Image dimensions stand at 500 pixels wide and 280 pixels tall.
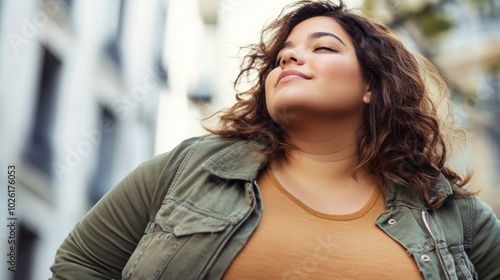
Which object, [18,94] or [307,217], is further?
[18,94]

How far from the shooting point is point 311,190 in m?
2.95

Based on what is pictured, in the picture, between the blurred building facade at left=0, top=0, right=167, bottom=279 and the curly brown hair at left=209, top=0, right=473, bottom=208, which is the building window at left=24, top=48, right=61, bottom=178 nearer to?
the blurred building facade at left=0, top=0, right=167, bottom=279

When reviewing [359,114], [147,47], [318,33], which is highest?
[318,33]

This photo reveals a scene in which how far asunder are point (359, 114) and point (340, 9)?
0.51m

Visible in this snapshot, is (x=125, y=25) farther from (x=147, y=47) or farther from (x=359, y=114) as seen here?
(x=359, y=114)

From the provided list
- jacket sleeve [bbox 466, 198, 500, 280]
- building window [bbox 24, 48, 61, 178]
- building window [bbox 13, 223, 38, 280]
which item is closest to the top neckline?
jacket sleeve [bbox 466, 198, 500, 280]

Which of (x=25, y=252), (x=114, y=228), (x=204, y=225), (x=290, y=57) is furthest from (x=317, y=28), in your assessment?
(x=25, y=252)

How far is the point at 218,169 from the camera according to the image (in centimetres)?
286

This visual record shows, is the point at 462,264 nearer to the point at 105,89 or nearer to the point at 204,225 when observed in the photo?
the point at 204,225

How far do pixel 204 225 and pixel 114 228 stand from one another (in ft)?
1.19

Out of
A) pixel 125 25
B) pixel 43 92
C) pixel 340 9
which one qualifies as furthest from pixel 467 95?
pixel 125 25

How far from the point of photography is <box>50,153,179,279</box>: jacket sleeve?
9.11 feet

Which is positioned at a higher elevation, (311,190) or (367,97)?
(367,97)

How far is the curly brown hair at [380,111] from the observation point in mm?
3125
